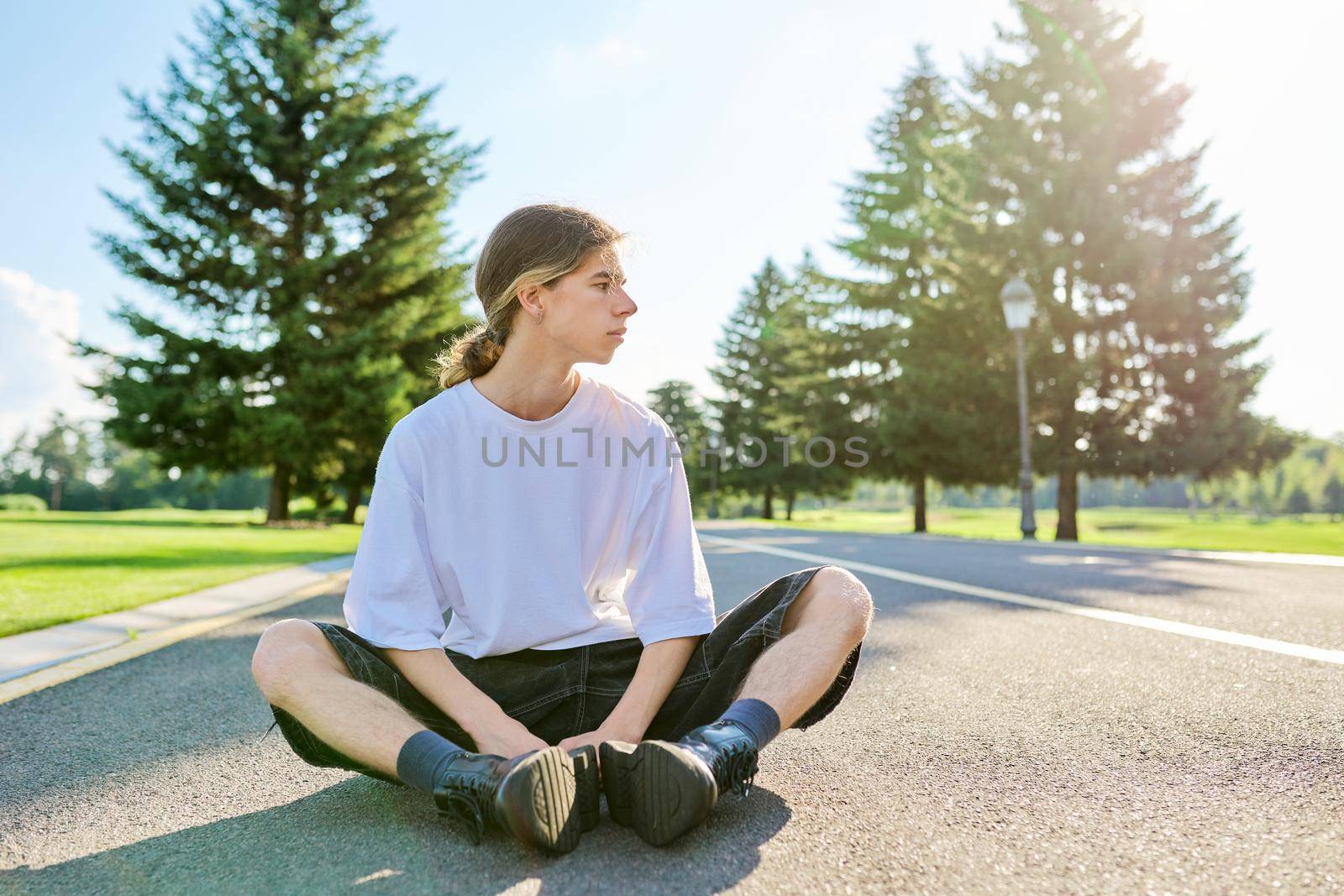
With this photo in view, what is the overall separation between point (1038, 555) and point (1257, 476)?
37.7 ft

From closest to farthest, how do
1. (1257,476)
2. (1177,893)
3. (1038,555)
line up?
(1177,893) → (1038,555) → (1257,476)

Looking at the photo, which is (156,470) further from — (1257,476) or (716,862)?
(1257,476)

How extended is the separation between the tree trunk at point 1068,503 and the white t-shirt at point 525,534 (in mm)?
16571

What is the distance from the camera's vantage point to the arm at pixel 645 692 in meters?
1.86

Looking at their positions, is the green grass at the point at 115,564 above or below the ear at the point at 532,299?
below

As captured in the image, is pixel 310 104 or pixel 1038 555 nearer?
pixel 1038 555

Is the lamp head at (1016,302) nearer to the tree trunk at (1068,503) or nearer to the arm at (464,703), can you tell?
the tree trunk at (1068,503)

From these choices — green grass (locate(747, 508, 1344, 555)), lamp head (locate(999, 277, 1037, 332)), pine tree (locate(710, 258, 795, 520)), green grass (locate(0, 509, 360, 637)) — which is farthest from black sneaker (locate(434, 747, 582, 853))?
pine tree (locate(710, 258, 795, 520))

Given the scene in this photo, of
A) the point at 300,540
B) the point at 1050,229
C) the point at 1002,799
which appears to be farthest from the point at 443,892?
the point at 1050,229

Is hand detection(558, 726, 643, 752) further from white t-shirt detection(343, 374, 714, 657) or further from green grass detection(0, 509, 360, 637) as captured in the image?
green grass detection(0, 509, 360, 637)

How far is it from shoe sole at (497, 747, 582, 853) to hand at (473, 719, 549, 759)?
8.7 inches

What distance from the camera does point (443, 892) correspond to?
1396 millimetres

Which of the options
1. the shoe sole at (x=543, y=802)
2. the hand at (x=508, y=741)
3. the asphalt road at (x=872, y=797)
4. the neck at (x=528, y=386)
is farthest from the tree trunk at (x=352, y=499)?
the shoe sole at (x=543, y=802)

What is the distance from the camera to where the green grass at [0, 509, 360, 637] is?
519cm
